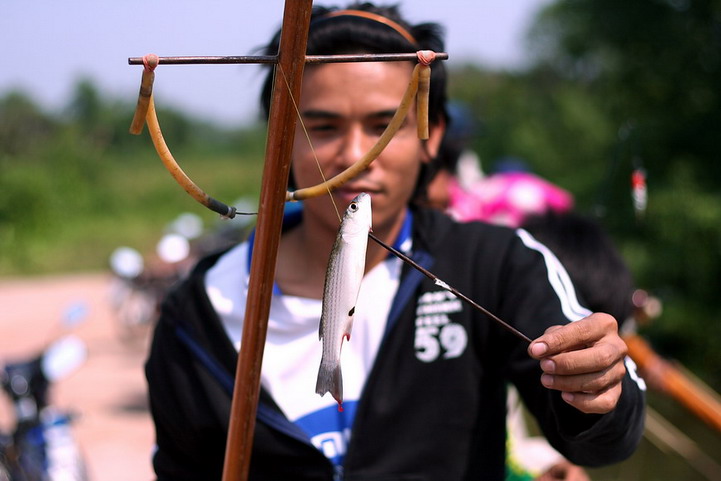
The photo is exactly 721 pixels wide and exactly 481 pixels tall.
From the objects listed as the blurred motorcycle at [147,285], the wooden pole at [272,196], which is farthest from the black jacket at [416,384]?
the blurred motorcycle at [147,285]

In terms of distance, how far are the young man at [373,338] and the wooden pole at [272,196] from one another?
10.9 inches

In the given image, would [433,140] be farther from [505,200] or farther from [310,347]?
[505,200]

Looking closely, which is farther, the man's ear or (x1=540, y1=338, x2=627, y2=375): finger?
the man's ear

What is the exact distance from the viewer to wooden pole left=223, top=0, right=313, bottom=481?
0.73 meters

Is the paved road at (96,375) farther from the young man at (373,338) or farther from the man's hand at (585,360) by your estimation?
the man's hand at (585,360)

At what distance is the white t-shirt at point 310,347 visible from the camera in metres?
1.13

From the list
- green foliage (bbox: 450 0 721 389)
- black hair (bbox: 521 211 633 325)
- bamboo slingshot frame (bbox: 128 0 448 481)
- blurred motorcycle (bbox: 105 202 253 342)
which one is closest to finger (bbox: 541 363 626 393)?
bamboo slingshot frame (bbox: 128 0 448 481)

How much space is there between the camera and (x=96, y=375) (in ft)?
19.0

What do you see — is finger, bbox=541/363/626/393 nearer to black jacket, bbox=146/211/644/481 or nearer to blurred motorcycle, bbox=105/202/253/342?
black jacket, bbox=146/211/644/481

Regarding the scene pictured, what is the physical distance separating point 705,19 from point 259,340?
3.69 m

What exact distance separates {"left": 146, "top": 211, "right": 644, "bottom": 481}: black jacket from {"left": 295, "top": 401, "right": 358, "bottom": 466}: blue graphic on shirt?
30 mm

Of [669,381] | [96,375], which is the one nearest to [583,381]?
[669,381]

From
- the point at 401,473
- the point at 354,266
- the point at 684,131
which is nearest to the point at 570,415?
the point at 401,473

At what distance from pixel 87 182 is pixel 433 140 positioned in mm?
15281
